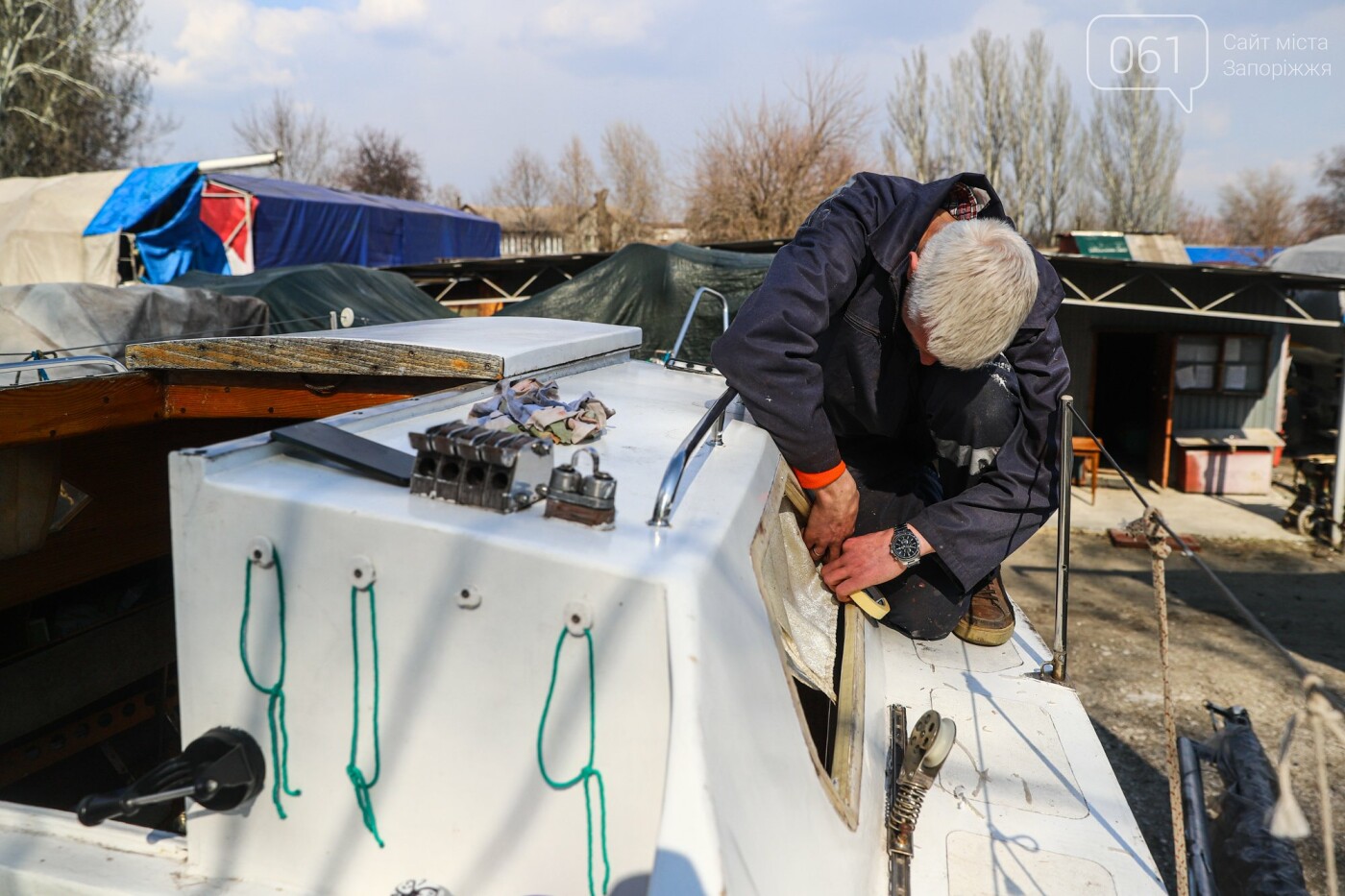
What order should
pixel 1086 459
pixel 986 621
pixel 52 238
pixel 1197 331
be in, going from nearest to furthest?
pixel 986 621 < pixel 52 238 < pixel 1086 459 < pixel 1197 331

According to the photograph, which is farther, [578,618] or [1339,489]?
[1339,489]

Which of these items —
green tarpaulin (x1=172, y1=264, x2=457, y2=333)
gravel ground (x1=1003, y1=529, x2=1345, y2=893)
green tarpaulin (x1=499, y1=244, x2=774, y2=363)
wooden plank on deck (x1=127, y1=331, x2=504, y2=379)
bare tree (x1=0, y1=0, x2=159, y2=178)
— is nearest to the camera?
wooden plank on deck (x1=127, y1=331, x2=504, y2=379)

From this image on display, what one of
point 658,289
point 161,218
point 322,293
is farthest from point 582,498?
point 161,218

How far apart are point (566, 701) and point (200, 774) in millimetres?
641

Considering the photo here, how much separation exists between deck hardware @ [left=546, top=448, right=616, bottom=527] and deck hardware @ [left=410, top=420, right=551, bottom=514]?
0.06 m

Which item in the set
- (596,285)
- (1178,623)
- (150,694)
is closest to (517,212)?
(596,285)

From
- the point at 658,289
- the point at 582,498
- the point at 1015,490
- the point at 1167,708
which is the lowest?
the point at 1167,708

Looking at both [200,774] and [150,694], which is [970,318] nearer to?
[200,774]

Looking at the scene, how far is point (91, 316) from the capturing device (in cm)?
407

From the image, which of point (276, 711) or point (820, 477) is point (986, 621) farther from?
point (276, 711)

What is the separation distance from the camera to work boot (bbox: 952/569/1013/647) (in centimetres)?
275

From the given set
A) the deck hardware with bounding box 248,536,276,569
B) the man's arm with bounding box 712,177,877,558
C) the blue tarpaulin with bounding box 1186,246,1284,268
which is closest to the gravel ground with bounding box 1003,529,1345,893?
the man's arm with bounding box 712,177,877,558

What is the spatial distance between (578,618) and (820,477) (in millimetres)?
1288

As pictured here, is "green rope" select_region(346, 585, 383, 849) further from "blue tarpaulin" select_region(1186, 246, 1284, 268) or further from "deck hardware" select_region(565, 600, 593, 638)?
"blue tarpaulin" select_region(1186, 246, 1284, 268)
